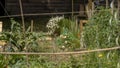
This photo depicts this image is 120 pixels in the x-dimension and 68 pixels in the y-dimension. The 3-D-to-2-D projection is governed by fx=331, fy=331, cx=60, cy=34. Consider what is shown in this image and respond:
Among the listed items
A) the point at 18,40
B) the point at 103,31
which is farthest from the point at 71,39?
the point at 103,31

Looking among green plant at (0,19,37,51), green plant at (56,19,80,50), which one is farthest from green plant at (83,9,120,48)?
green plant at (0,19,37,51)

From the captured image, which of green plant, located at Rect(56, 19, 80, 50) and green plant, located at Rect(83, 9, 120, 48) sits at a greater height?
green plant, located at Rect(83, 9, 120, 48)

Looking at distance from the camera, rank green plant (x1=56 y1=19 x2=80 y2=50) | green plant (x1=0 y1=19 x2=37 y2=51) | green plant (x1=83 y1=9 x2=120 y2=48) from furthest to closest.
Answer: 1. green plant (x1=56 y1=19 x2=80 y2=50)
2. green plant (x1=0 y1=19 x2=37 y2=51)
3. green plant (x1=83 y1=9 x2=120 y2=48)

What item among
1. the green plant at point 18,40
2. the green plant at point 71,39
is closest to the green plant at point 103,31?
the green plant at point 71,39

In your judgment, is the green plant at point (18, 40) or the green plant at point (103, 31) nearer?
the green plant at point (103, 31)

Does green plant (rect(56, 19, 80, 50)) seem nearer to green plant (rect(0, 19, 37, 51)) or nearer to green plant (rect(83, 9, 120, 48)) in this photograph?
green plant (rect(83, 9, 120, 48))

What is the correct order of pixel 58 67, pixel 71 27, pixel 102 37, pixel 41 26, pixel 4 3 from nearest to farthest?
pixel 58 67 → pixel 102 37 → pixel 71 27 → pixel 41 26 → pixel 4 3

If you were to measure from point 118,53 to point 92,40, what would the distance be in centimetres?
61

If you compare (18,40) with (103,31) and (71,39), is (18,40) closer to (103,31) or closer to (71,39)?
(71,39)

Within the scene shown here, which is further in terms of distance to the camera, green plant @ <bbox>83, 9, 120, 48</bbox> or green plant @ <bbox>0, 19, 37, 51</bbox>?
green plant @ <bbox>0, 19, 37, 51</bbox>

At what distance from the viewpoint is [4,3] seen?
31.6 feet

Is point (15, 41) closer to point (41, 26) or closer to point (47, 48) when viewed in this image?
point (47, 48)

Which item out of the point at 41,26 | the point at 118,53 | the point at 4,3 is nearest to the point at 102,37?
the point at 118,53

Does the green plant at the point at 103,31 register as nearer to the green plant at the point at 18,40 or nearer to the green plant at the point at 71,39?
the green plant at the point at 71,39
